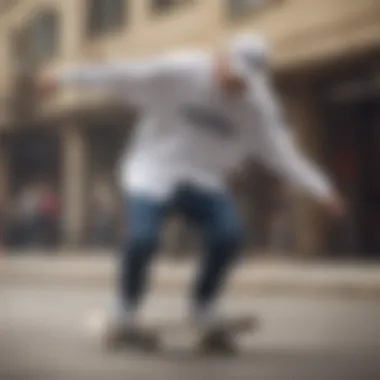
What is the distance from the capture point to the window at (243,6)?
2.46ft

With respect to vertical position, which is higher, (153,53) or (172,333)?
(153,53)


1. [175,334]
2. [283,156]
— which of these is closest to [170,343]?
[175,334]

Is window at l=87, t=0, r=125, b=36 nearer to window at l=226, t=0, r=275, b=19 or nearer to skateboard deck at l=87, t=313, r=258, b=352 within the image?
window at l=226, t=0, r=275, b=19

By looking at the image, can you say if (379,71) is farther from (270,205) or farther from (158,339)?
(158,339)

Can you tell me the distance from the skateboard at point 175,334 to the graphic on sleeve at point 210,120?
0.13 metres

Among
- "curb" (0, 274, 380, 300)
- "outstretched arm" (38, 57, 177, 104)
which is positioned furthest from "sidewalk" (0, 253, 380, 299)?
"outstretched arm" (38, 57, 177, 104)

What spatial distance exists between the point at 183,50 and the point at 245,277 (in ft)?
0.52

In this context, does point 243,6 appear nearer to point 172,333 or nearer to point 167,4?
point 167,4

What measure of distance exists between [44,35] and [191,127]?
0.13 meters

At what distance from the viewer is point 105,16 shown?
776 mm

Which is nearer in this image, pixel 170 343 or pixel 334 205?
pixel 334 205

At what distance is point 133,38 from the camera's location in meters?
0.78

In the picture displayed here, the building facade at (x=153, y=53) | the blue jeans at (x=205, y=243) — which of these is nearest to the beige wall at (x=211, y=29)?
the building facade at (x=153, y=53)

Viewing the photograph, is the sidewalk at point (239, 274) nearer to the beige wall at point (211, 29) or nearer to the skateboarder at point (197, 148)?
the skateboarder at point (197, 148)
